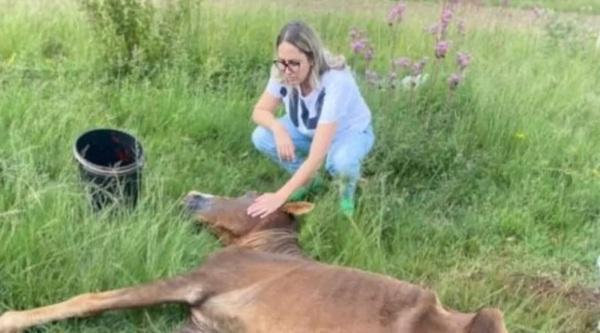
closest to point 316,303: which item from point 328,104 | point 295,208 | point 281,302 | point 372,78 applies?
point 281,302

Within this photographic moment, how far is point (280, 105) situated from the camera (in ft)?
17.9

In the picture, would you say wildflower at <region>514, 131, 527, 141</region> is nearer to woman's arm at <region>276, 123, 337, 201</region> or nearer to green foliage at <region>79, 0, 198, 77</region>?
woman's arm at <region>276, 123, 337, 201</region>

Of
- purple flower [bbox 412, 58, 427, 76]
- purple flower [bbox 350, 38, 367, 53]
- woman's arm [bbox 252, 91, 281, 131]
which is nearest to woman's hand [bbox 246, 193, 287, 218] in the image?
woman's arm [bbox 252, 91, 281, 131]

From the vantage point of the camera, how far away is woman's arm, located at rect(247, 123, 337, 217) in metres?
4.14

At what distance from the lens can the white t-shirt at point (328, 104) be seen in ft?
15.0

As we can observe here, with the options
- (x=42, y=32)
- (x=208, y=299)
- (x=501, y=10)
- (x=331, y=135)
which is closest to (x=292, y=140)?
(x=331, y=135)

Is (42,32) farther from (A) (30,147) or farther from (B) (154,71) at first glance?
(A) (30,147)

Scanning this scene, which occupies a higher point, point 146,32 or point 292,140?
point 146,32

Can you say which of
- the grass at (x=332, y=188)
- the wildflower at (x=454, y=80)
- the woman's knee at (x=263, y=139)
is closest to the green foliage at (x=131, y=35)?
the grass at (x=332, y=188)

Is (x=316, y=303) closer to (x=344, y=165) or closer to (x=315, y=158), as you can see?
(x=315, y=158)

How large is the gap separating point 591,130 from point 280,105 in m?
2.16

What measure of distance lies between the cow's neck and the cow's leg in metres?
0.52

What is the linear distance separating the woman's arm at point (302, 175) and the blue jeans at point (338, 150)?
0.56 ft

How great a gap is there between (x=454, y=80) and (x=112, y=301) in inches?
110
